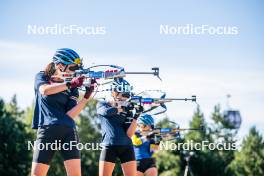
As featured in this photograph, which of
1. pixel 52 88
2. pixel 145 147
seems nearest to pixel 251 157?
pixel 145 147

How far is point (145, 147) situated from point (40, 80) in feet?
20.7

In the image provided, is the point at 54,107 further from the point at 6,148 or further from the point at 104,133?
the point at 6,148

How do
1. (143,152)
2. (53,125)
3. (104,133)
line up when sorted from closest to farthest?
(53,125) → (104,133) → (143,152)

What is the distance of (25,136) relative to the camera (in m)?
35.9

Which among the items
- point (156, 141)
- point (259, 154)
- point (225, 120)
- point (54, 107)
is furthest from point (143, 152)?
point (225, 120)

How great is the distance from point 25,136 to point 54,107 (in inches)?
1139

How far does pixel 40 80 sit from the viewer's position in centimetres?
769

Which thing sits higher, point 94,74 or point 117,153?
point 94,74

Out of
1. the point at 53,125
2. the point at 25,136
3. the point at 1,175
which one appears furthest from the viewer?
the point at 25,136

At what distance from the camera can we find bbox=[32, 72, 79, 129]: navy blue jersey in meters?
7.67

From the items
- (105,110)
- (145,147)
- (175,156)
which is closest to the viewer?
(105,110)

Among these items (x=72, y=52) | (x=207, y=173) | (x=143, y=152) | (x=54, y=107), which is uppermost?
(x=72, y=52)

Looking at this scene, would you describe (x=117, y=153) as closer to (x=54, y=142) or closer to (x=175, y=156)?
(x=54, y=142)

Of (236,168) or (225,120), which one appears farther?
(225,120)
